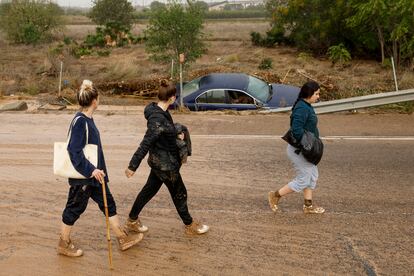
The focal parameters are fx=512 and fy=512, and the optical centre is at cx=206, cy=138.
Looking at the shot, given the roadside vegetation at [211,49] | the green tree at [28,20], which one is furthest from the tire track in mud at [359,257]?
the green tree at [28,20]

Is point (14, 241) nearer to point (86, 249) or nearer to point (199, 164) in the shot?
point (86, 249)

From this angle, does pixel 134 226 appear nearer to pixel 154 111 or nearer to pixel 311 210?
pixel 154 111

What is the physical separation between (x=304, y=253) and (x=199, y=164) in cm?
336

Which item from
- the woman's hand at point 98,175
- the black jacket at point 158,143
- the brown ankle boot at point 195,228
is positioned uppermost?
the black jacket at point 158,143

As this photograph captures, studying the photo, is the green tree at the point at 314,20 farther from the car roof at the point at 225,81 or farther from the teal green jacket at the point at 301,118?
the teal green jacket at the point at 301,118

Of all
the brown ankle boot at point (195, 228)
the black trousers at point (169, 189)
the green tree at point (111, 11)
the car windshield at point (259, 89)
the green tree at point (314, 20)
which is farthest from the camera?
the green tree at point (111, 11)

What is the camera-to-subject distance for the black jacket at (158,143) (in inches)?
196

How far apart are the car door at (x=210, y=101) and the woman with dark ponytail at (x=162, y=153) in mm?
7234

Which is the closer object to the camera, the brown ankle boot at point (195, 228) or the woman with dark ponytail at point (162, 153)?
the woman with dark ponytail at point (162, 153)

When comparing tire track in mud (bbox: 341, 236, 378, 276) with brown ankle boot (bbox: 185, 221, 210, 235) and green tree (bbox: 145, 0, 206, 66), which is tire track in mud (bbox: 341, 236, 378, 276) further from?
green tree (bbox: 145, 0, 206, 66)

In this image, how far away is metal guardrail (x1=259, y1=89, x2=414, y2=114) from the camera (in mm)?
11188

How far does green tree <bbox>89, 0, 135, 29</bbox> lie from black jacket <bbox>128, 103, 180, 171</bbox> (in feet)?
115

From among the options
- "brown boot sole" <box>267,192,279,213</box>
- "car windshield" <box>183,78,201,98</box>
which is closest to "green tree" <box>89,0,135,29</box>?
"car windshield" <box>183,78,201,98</box>

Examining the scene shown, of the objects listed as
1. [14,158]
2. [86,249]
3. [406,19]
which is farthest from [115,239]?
[406,19]
